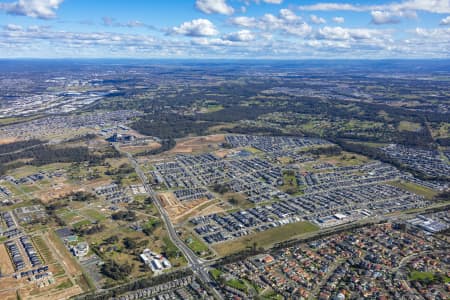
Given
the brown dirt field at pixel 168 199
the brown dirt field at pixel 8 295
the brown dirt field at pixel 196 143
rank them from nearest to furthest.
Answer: the brown dirt field at pixel 8 295 → the brown dirt field at pixel 168 199 → the brown dirt field at pixel 196 143

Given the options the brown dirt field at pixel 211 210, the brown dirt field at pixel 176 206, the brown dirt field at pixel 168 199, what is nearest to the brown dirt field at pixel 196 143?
the brown dirt field at pixel 168 199

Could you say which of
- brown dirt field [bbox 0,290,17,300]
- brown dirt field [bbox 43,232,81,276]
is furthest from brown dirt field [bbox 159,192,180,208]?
brown dirt field [bbox 0,290,17,300]

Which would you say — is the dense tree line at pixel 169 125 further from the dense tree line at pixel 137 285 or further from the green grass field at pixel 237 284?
the green grass field at pixel 237 284

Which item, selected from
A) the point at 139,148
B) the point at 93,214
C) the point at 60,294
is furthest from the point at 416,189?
the point at 139,148

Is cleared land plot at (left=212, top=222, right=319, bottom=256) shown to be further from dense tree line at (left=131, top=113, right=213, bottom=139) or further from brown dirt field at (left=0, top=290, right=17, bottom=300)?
dense tree line at (left=131, top=113, right=213, bottom=139)

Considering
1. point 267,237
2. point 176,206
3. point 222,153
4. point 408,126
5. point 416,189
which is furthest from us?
point 408,126

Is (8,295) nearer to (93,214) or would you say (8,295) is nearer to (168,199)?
(93,214)
